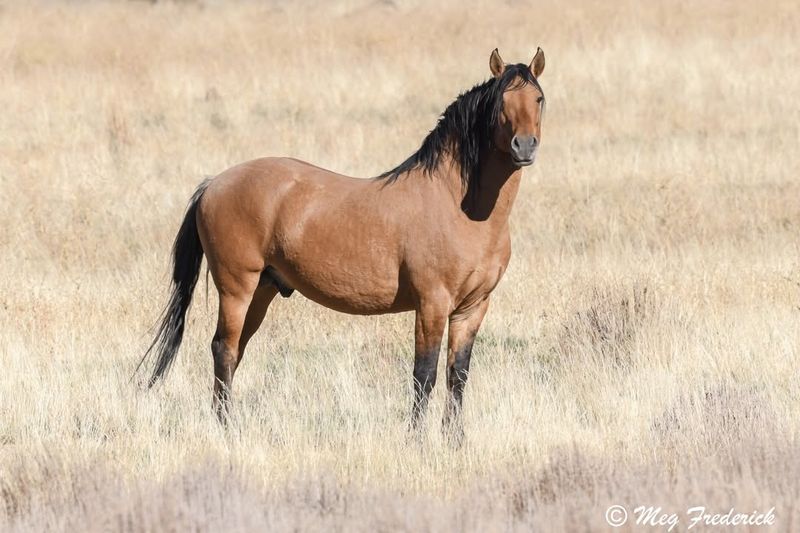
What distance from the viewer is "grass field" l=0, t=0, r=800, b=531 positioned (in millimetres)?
4629

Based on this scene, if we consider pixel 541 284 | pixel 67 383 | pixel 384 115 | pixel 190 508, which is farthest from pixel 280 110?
pixel 190 508

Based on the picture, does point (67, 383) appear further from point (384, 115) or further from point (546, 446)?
point (384, 115)

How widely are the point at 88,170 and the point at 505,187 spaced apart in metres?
7.77

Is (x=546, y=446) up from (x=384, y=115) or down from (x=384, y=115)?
down

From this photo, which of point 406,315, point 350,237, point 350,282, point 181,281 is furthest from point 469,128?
point 406,315

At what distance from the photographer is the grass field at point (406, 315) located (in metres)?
4.63

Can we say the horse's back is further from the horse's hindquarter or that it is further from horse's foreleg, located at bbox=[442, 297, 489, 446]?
horse's foreleg, located at bbox=[442, 297, 489, 446]

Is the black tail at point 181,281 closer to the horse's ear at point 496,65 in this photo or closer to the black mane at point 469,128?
the black mane at point 469,128

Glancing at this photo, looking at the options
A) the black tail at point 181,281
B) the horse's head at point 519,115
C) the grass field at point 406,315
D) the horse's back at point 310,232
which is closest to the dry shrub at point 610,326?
the grass field at point 406,315

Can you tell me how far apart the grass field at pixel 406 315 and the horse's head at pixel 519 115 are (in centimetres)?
137

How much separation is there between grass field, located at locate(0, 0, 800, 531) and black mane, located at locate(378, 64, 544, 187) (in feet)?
4.32

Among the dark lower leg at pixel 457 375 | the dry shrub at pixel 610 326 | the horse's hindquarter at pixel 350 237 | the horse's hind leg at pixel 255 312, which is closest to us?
the horse's hindquarter at pixel 350 237

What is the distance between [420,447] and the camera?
5.54 meters

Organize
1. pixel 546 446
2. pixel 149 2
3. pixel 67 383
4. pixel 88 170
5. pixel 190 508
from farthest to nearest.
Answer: pixel 149 2 → pixel 88 170 → pixel 67 383 → pixel 546 446 → pixel 190 508
